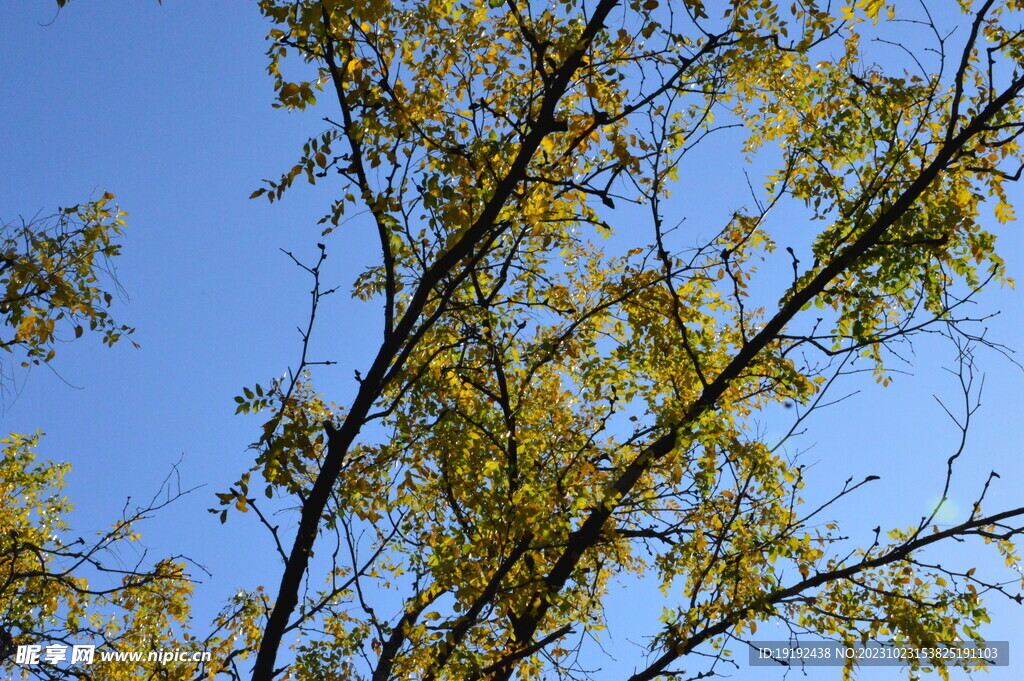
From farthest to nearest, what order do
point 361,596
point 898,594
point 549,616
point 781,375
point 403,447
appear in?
point 549,616 → point 781,375 → point 898,594 → point 403,447 → point 361,596

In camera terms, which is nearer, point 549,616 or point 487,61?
point 487,61

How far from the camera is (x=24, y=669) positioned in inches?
291

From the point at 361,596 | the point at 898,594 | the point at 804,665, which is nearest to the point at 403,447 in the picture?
the point at 361,596

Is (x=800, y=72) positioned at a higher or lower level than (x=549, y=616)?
higher

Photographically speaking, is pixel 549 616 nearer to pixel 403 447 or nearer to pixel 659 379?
pixel 659 379

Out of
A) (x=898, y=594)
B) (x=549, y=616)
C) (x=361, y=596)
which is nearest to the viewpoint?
(x=361, y=596)

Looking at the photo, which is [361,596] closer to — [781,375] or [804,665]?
[804,665]

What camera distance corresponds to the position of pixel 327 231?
520 cm

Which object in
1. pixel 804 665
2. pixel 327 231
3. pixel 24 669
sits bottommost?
pixel 24 669

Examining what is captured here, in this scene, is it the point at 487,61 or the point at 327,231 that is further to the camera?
the point at 487,61

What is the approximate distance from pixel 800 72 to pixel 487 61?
2.75 m

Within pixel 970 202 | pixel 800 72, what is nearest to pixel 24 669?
pixel 800 72

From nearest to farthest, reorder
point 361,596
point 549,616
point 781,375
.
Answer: point 361,596, point 781,375, point 549,616

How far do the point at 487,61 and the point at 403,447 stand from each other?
3.02m
